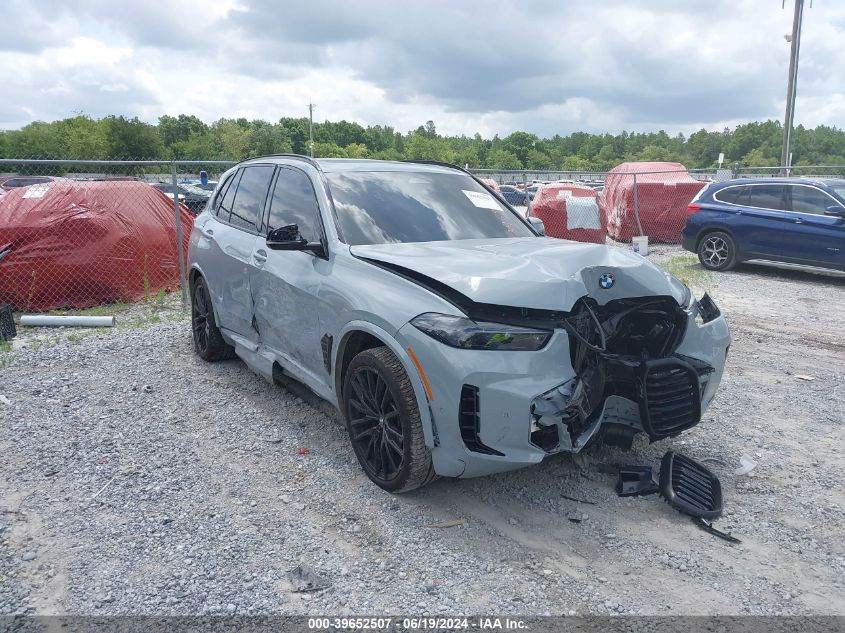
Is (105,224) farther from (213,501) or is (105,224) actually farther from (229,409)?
(213,501)

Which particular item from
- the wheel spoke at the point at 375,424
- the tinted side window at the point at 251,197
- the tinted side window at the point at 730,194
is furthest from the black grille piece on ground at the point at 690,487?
the tinted side window at the point at 730,194

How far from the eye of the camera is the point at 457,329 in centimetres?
313

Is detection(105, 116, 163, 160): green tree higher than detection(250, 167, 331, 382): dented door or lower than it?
higher

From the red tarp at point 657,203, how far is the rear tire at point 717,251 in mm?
3800

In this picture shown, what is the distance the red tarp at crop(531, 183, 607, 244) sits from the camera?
45.1ft

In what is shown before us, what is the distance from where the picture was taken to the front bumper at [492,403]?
120 inches

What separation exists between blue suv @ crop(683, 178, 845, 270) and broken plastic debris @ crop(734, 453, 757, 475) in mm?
8004

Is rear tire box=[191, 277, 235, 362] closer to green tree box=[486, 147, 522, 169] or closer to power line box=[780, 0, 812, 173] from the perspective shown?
power line box=[780, 0, 812, 173]

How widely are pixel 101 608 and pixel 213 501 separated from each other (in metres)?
0.93

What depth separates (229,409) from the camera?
16.5ft

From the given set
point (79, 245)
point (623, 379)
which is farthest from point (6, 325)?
point (623, 379)

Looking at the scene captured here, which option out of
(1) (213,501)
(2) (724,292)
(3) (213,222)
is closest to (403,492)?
(1) (213,501)

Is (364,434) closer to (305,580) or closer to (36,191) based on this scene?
(305,580)

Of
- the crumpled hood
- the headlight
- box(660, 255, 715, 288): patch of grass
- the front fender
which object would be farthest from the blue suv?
the front fender
